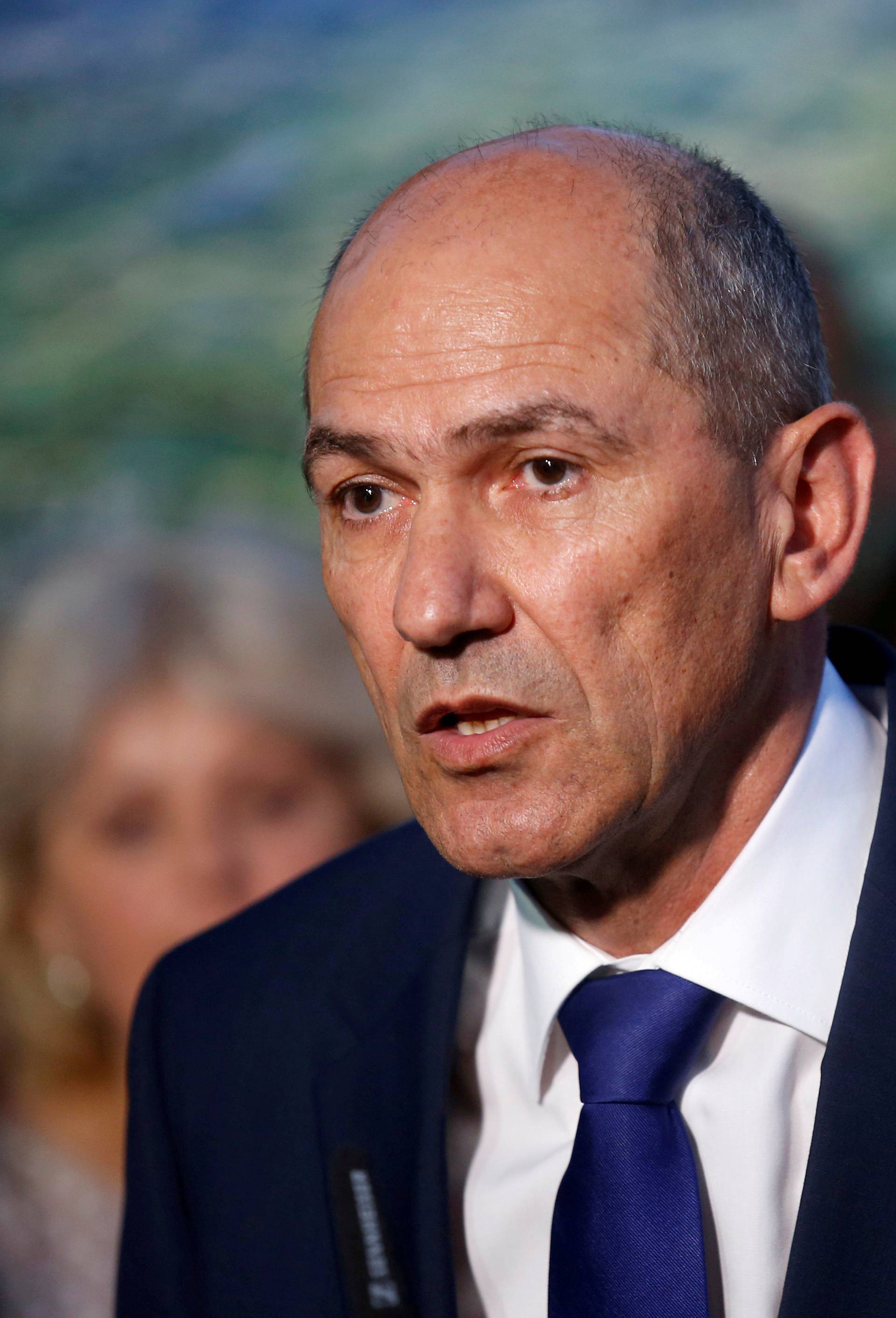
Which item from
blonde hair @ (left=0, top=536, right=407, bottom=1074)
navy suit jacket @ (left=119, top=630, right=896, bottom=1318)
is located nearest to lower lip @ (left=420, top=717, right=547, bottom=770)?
navy suit jacket @ (left=119, top=630, right=896, bottom=1318)

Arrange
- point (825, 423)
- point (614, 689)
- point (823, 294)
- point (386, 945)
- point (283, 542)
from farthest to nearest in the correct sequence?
point (283, 542), point (823, 294), point (386, 945), point (825, 423), point (614, 689)

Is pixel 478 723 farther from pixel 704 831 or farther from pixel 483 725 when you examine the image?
pixel 704 831

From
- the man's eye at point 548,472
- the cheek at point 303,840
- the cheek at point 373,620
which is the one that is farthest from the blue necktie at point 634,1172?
the cheek at point 303,840

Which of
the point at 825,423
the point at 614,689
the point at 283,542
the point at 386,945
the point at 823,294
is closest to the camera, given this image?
the point at 614,689

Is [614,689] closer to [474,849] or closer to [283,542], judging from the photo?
[474,849]

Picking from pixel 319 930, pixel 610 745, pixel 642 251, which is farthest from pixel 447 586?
pixel 319 930

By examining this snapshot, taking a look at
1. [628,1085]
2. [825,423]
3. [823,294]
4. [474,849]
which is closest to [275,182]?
[823,294]

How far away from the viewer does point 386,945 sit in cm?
186

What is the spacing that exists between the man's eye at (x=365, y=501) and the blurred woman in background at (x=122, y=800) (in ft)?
3.41

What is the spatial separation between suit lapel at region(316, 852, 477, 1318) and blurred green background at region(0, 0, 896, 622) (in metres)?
1.11

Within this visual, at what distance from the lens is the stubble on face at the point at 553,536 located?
1.38m

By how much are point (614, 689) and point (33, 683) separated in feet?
5.45

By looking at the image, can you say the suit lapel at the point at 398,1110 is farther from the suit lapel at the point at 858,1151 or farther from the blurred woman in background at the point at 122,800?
the blurred woman in background at the point at 122,800

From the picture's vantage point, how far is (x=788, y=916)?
145 centimetres
